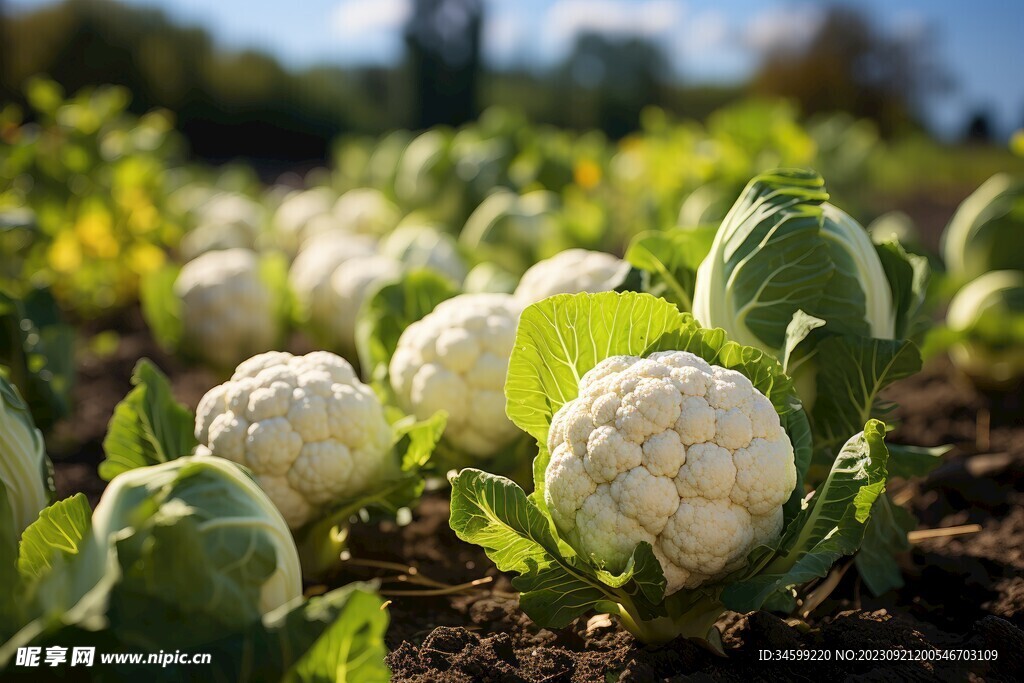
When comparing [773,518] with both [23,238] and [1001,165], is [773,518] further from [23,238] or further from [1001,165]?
[1001,165]

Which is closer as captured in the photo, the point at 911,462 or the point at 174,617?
the point at 174,617

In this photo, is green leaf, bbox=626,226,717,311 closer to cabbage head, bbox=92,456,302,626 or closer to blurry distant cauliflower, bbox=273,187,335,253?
cabbage head, bbox=92,456,302,626

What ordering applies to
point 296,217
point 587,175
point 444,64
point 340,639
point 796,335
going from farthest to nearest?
point 444,64 < point 296,217 < point 587,175 < point 796,335 < point 340,639

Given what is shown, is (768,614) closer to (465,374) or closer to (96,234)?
(465,374)

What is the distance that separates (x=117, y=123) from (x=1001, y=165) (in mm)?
15891

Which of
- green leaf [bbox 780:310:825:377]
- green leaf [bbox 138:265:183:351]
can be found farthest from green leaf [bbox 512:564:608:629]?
green leaf [bbox 138:265:183:351]

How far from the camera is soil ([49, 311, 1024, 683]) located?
6.78 feet

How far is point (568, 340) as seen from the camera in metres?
2.31

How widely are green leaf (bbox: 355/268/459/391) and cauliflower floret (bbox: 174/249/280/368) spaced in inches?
69.4

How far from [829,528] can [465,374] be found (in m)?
1.39

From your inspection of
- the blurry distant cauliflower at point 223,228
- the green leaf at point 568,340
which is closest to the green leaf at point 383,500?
the green leaf at point 568,340

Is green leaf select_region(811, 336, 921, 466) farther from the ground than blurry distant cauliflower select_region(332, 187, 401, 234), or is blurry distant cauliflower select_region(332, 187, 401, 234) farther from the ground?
green leaf select_region(811, 336, 921, 466)

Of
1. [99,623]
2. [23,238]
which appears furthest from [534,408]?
[23,238]

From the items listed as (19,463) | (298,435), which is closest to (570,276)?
(298,435)
